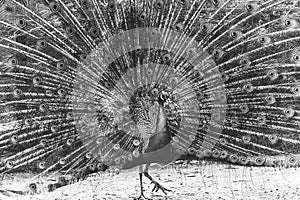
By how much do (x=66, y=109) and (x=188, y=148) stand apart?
3.87 ft

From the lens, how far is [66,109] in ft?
15.6

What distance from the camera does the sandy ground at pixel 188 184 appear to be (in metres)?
4.73

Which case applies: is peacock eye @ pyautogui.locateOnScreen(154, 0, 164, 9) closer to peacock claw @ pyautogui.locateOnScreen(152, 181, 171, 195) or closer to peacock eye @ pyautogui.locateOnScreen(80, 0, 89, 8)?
peacock eye @ pyautogui.locateOnScreen(80, 0, 89, 8)

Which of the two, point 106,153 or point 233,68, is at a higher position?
point 233,68

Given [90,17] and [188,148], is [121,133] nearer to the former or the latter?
[188,148]

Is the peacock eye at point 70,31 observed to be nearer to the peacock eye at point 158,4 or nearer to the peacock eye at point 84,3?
the peacock eye at point 84,3

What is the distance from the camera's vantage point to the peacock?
15.3 feet

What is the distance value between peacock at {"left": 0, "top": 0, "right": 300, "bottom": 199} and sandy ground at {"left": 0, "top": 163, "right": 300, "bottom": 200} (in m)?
0.25

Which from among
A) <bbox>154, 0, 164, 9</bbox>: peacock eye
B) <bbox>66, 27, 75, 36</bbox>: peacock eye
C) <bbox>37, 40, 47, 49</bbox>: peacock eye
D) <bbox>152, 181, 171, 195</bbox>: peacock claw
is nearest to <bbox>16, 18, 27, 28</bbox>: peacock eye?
<bbox>37, 40, 47, 49</bbox>: peacock eye

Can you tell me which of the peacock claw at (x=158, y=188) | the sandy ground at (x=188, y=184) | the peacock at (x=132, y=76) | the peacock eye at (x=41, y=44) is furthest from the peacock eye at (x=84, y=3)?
the peacock claw at (x=158, y=188)

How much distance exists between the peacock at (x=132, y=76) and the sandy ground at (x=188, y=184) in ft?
0.81

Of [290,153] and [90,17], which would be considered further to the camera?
[290,153]

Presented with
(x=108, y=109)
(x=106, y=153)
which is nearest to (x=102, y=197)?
(x=106, y=153)

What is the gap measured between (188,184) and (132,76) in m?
1.17
